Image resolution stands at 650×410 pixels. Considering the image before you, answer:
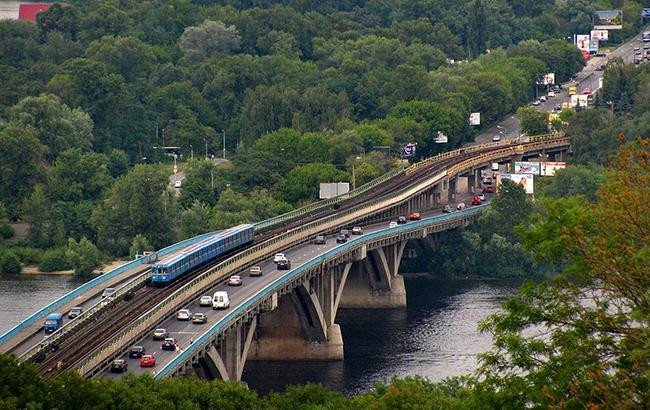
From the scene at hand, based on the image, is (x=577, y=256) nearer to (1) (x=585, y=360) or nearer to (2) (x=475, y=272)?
(1) (x=585, y=360)

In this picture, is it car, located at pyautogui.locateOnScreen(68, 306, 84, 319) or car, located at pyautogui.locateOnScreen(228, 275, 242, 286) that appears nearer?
car, located at pyautogui.locateOnScreen(68, 306, 84, 319)

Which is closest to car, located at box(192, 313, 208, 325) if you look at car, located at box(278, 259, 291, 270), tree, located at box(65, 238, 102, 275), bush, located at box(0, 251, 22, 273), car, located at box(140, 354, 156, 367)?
car, located at box(140, 354, 156, 367)

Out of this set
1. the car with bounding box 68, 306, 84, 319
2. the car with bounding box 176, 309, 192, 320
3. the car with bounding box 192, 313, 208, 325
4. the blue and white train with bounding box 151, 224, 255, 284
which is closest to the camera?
the car with bounding box 68, 306, 84, 319

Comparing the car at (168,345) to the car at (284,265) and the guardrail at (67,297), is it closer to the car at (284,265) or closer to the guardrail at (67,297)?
the guardrail at (67,297)

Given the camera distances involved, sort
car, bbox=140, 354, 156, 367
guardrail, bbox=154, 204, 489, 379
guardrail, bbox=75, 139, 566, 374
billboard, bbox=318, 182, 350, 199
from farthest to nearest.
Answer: billboard, bbox=318, 182, 350, 199
guardrail, bbox=154, 204, 489, 379
guardrail, bbox=75, 139, 566, 374
car, bbox=140, 354, 156, 367

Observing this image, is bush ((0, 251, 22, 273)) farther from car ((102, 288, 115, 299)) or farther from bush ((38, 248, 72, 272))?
car ((102, 288, 115, 299))

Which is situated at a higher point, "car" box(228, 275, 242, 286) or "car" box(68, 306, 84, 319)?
"car" box(68, 306, 84, 319)
